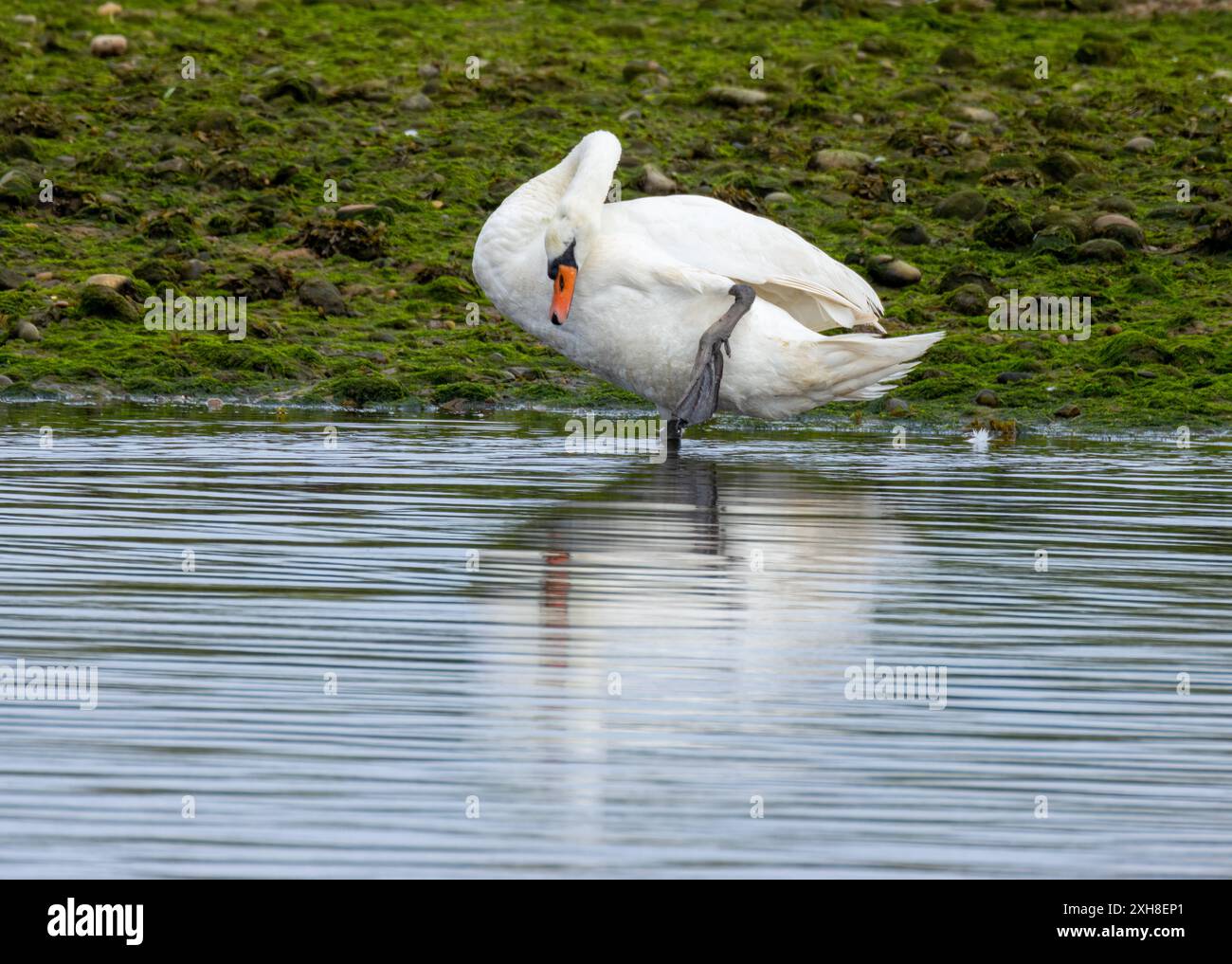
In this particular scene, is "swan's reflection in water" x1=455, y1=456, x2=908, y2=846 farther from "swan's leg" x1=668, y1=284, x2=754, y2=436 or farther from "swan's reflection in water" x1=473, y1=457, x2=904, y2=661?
"swan's leg" x1=668, y1=284, x2=754, y2=436

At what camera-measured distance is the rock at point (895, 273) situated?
17.4 m

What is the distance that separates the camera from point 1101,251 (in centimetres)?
1780

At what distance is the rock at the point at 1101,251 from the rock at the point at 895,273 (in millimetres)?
1395

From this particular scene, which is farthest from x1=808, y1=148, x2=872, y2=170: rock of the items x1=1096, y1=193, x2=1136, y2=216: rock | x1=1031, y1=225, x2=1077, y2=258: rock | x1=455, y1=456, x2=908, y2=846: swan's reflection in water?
x1=455, y1=456, x2=908, y2=846: swan's reflection in water

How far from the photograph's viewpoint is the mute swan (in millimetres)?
11656

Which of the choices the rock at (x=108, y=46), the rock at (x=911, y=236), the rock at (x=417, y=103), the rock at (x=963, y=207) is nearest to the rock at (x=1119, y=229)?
the rock at (x=963, y=207)

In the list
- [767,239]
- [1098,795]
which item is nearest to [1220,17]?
[767,239]

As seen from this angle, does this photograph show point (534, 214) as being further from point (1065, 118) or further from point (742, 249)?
point (1065, 118)

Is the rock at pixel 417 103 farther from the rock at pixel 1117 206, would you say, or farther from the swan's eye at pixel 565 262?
the swan's eye at pixel 565 262

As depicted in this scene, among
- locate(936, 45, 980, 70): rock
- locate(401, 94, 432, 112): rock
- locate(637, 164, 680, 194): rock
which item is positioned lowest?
locate(637, 164, 680, 194): rock

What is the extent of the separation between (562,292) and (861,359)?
1620 millimetres

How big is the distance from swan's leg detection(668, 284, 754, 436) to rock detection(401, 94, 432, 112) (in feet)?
35.6

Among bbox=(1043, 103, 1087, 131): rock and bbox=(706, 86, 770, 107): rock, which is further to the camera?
bbox=(706, 86, 770, 107): rock
